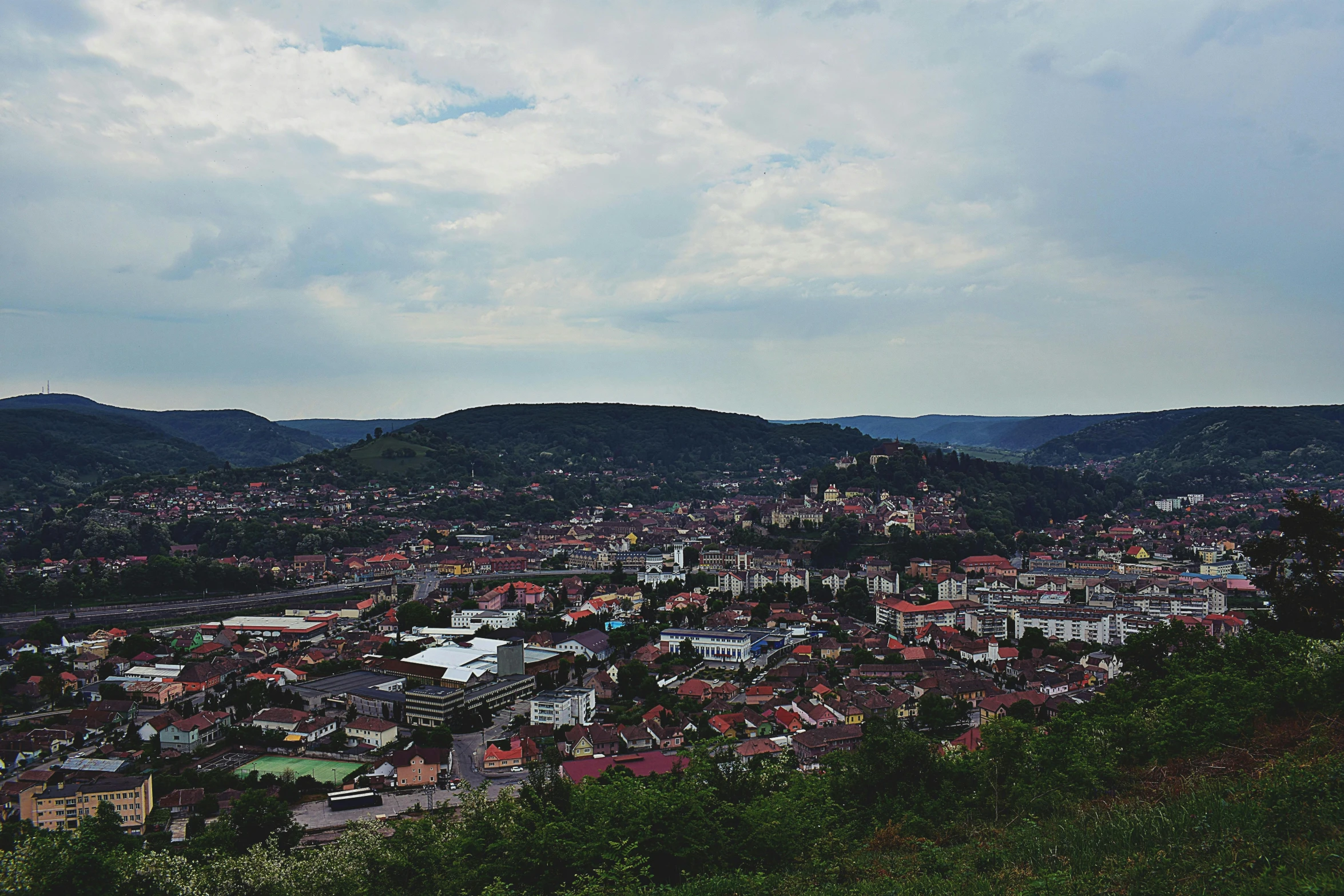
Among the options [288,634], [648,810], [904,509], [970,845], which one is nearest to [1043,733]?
[970,845]

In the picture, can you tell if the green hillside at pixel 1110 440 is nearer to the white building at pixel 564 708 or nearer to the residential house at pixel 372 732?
the white building at pixel 564 708

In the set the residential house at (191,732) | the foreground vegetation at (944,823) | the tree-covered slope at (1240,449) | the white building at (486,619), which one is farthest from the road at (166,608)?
the tree-covered slope at (1240,449)

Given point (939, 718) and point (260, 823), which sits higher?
point (939, 718)

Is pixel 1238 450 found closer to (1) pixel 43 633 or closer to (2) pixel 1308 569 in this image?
(2) pixel 1308 569

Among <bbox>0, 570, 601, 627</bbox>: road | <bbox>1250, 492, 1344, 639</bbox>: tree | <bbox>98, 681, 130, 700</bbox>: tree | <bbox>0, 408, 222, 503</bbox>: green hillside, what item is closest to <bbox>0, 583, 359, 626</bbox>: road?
<bbox>0, 570, 601, 627</bbox>: road

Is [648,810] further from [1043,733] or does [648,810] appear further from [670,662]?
[670,662]

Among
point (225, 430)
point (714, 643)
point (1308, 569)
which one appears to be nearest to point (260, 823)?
point (714, 643)

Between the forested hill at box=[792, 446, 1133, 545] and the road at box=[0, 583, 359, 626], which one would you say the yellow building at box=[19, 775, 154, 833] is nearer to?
the road at box=[0, 583, 359, 626]
